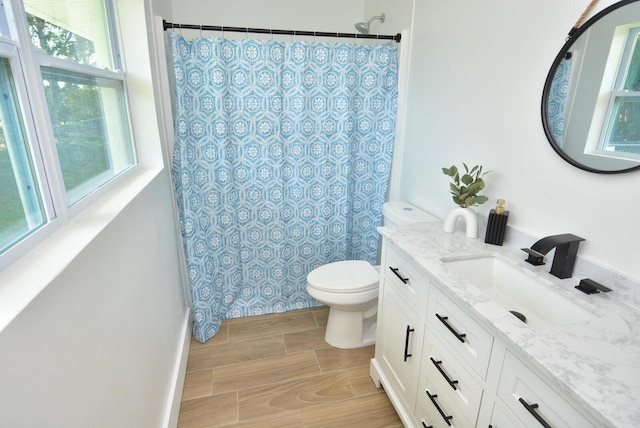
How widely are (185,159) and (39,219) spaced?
121cm

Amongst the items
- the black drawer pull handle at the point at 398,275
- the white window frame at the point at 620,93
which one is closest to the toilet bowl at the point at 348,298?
the black drawer pull handle at the point at 398,275

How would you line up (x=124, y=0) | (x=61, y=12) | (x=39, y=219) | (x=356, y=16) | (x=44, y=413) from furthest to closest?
(x=356, y=16), (x=124, y=0), (x=61, y=12), (x=39, y=219), (x=44, y=413)

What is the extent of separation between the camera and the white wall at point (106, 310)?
0.62m

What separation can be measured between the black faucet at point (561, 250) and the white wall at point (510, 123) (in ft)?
0.20

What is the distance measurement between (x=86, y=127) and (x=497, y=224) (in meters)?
1.69

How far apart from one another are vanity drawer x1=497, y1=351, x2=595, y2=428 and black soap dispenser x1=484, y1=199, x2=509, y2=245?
2.21ft

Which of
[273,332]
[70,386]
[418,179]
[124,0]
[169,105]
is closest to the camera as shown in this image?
[70,386]

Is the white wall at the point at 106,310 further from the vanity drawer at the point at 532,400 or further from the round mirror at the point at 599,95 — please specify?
the round mirror at the point at 599,95

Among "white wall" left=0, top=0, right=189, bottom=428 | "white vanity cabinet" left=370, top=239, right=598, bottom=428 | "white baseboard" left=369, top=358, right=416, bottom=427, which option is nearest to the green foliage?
"white vanity cabinet" left=370, top=239, right=598, bottom=428

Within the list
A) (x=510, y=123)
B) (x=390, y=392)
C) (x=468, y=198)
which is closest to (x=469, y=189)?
(x=468, y=198)

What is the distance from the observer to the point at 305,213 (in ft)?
7.97

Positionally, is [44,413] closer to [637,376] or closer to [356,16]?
[637,376]

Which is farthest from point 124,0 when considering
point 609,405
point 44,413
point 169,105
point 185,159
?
point 609,405

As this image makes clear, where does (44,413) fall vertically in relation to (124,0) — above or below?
below
